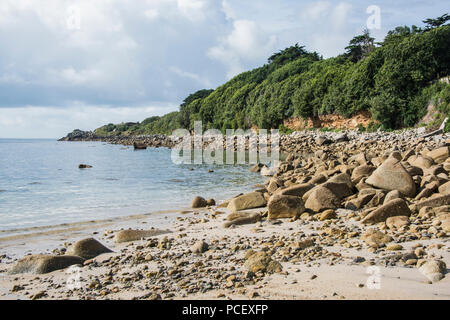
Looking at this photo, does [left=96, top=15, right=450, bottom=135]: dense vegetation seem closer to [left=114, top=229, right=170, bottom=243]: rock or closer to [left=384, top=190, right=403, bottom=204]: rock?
[left=384, top=190, right=403, bottom=204]: rock

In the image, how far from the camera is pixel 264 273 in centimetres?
489

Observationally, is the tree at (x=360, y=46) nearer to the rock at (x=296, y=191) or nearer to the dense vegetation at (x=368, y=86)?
the dense vegetation at (x=368, y=86)

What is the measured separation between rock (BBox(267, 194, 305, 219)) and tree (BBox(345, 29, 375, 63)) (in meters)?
54.4

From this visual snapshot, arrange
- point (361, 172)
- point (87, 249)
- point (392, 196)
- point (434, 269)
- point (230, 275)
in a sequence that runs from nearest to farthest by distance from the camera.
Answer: point (434, 269) < point (230, 275) < point (87, 249) < point (392, 196) < point (361, 172)

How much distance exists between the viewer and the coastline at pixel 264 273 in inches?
172

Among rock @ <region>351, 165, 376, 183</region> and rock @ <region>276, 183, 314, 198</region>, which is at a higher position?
rock @ <region>351, 165, 376, 183</region>

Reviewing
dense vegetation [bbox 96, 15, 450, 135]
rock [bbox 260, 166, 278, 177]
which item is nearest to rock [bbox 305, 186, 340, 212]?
rock [bbox 260, 166, 278, 177]

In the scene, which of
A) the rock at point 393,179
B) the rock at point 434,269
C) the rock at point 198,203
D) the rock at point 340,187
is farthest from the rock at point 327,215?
the rock at point 198,203

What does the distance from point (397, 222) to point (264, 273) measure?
125 inches

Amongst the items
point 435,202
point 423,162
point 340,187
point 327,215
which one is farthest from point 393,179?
point 423,162

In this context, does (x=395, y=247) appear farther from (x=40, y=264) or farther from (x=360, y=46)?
(x=360, y=46)

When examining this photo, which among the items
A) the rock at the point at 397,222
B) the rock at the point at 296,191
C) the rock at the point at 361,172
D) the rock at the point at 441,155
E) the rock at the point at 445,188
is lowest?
the rock at the point at 397,222

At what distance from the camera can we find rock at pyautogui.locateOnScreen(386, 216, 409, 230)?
6565 millimetres

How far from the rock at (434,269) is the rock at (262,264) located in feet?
5.76
